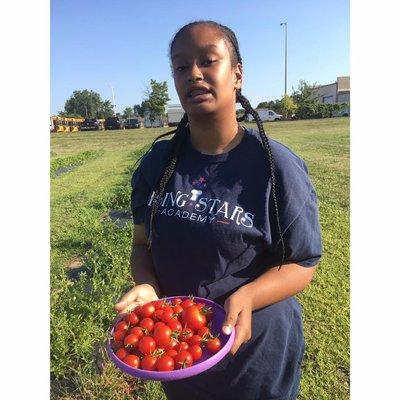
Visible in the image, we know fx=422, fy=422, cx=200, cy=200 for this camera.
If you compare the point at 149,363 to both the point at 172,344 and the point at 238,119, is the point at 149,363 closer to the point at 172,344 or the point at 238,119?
the point at 172,344

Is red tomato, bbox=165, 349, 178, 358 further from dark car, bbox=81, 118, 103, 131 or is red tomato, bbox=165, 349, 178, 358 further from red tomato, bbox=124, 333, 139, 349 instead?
dark car, bbox=81, 118, 103, 131

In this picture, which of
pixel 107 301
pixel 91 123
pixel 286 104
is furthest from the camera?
pixel 91 123

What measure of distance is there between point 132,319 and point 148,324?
0.05m

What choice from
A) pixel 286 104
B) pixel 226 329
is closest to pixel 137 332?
pixel 226 329

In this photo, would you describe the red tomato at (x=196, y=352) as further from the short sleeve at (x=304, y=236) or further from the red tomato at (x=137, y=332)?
the short sleeve at (x=304, y=236)

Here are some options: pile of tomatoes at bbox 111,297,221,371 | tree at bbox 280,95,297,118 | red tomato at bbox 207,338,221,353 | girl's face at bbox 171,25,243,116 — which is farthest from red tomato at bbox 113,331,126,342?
tree at bbox 280,95,297,118

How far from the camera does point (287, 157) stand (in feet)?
3.31

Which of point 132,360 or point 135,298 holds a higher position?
point 135,298

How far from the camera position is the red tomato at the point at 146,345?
3.45 feet

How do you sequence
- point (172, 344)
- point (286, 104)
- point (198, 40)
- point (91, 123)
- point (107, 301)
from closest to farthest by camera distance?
point (198, 40) < point (172, 344) < point (107, 301) < point (286, 104) < point (91, 123)

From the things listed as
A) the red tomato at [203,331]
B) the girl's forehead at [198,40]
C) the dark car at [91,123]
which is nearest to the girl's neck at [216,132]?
the girl's forehead at [198,40]

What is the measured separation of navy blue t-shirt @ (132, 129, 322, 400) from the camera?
1.02 metres

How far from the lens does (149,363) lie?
1.02 meters
